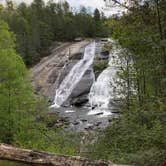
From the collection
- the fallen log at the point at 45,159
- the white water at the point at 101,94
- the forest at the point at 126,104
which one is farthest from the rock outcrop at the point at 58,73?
the fallen log at the point at 45,159

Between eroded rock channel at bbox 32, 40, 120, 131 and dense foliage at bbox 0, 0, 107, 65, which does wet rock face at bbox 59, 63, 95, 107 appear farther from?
dense foliage at bbox 0, 0, 107, 65

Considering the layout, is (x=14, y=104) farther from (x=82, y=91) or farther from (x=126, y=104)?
(x=82, y=91)

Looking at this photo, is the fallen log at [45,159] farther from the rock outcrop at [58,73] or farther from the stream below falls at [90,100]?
the rock outcrop at [58,73]

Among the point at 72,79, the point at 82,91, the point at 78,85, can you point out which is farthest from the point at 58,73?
the point at 82,91

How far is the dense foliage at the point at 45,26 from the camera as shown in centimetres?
5840

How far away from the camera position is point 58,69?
161ft

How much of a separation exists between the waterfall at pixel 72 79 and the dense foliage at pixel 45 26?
10.5 m

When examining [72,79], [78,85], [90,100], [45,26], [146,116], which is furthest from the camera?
[45,26]

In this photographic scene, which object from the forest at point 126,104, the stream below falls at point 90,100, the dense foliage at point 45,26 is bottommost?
the stream below falls at point 90,100

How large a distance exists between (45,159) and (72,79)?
39.0 metres

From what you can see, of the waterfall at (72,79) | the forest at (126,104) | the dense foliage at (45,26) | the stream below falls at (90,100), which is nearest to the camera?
the forest at (126,104)

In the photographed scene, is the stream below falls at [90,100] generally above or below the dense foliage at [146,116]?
below

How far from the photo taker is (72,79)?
146 ft

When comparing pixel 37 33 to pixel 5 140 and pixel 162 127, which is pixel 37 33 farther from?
pixel 162 127
